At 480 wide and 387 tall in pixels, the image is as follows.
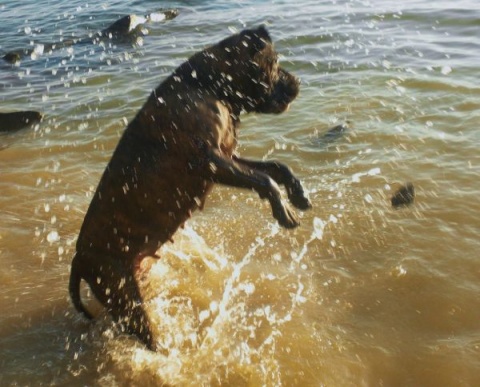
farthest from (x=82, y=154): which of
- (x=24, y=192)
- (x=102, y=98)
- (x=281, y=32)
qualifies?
(x=281, y=32)

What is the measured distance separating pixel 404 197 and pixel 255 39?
212 centimetres

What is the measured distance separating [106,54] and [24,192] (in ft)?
22.2

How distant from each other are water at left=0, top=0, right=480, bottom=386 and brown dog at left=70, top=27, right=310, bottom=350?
48 centimetres

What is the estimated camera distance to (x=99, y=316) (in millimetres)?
4027

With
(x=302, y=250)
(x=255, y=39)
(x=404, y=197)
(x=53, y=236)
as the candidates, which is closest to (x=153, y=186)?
(x=255, y=39)

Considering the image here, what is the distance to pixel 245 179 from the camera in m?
3.36

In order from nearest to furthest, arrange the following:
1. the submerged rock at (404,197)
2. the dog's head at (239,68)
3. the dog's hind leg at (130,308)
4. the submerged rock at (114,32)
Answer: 1. the dog's hind leg at (130,308)
2. the dog's head at (239,68)
3. the submerged rock at (404,197)
4. the submerged rock at (114,32)

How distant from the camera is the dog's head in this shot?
374 cm

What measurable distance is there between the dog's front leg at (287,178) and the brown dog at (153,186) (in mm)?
297

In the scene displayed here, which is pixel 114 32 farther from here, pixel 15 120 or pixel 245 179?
pixel 245 179

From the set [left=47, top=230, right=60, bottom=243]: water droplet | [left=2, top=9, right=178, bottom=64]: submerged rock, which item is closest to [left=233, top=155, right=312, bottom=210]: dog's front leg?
[left=47, top=230, right=60, bottom=243]: water droplet

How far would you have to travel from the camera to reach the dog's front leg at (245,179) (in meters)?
3.35

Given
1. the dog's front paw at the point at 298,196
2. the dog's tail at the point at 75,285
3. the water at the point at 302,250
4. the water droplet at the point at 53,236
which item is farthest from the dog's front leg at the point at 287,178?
the water droplet at the point at 53,236

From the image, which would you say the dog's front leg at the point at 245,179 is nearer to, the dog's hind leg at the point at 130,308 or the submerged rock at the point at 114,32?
the dog's hind leg at the point at 130,308
